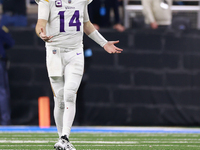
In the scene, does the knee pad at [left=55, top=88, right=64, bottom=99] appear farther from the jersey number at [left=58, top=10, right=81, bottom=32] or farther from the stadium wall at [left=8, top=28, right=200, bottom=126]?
the stadium wall at [left=8, top=28, right=200, bottom=126]

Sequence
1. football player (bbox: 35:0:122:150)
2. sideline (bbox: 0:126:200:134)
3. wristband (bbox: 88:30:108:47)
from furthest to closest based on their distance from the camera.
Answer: sideline (bbox: 0:126:200:134)
wristband (bbox: 88:30:108:47)
football player (bbox: 35:0:122:150)

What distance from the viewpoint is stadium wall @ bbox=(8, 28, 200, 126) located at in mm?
8656

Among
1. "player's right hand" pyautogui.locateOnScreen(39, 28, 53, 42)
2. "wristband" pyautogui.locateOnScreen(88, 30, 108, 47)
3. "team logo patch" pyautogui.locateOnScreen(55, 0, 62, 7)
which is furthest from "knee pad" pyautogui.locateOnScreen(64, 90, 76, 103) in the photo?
"team logo patch" pyautogui.locateOnScreen(55, 0, 62, 7)

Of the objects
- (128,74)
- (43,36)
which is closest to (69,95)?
(43,36)

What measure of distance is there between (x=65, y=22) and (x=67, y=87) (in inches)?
26.7

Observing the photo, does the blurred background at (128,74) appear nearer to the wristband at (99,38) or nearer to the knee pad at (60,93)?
the wristband at (99,38)

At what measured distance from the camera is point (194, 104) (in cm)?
865

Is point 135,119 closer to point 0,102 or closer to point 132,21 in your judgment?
point 132,21

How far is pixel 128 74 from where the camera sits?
28.6ft

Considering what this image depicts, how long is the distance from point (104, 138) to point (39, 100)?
2377mm

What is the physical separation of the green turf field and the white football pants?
505mm

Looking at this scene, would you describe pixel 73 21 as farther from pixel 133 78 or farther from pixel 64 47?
pixel 133 78

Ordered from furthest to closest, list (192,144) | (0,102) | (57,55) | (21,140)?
(0,102), (21,140), (192,144), (57,55)

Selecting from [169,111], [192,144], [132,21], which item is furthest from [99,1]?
[192,144]
